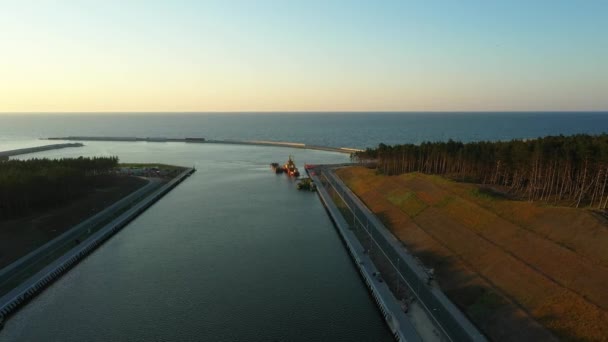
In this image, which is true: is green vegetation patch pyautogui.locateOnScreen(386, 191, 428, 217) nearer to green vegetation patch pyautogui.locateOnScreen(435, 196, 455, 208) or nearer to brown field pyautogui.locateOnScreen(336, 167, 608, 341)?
brown field pyautogui.locateOnScreen(336, 167, 608, 341)

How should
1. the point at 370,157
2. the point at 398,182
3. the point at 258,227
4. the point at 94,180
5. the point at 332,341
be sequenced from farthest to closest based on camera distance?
the point at 370,157
the point at 94,180
the point at 398,182
the point at 258,227
the point at 332,341

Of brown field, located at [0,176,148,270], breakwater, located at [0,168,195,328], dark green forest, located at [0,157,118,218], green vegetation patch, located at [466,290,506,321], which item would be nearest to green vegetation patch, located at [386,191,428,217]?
green vegetation patch, located at [466,290,506,321]

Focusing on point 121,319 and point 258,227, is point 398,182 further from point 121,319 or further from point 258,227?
point 121,319

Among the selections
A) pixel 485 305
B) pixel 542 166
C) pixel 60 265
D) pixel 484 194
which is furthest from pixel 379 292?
pixel 542 166

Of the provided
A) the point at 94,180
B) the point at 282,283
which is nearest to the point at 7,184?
the point at 94,180

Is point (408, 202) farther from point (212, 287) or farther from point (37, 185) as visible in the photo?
point (37, 185)
